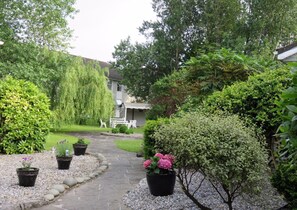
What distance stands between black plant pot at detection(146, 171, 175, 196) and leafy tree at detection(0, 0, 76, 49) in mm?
17445

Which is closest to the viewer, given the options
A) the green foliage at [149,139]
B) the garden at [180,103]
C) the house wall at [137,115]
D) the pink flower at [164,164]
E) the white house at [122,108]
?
the garden at [180,103]

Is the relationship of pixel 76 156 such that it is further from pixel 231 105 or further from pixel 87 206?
pixel 231 105

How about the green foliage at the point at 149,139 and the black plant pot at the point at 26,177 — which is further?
the green foliage at the point at 149,139

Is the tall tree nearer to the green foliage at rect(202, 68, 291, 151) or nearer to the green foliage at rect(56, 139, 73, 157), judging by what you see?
the green foliage at rect(56, 139, 73, 157)

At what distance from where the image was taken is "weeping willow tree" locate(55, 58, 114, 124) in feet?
67.3

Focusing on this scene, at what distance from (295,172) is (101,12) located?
13138 millimetres

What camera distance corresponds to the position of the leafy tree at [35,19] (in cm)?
2111

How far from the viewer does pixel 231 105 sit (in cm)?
602

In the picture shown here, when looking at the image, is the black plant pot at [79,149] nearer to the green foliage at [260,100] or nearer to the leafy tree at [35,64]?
the green foliage at [260,100]

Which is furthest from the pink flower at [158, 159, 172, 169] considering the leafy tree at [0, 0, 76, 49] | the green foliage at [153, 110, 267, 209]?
the leafy tree at [0, 0, 76, 49]

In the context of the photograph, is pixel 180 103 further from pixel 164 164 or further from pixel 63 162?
pixel 164 164

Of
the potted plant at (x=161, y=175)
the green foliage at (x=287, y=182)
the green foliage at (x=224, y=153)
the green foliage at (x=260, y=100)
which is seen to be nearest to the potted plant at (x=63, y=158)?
the potted plant at (x=161, y=175)

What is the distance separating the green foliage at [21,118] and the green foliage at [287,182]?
29.0ft

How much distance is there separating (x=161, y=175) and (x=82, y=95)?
16.7 meters
